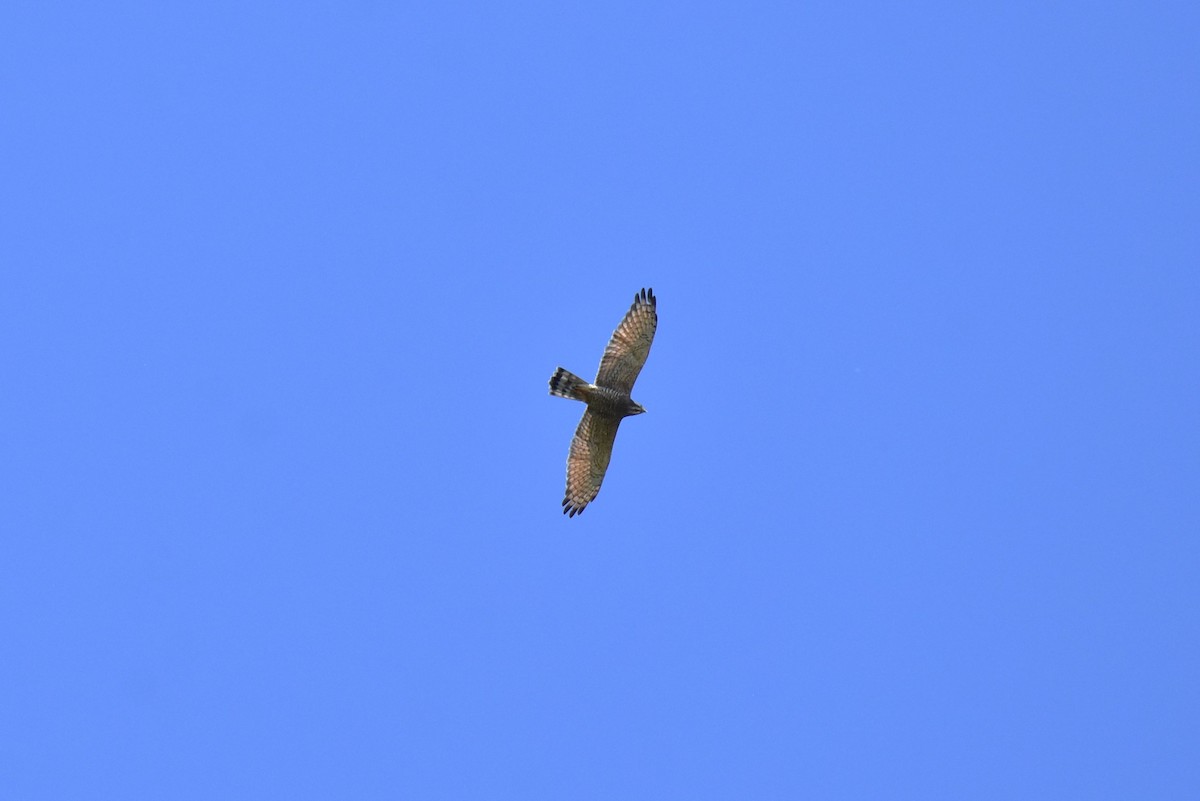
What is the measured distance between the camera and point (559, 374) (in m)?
25.6

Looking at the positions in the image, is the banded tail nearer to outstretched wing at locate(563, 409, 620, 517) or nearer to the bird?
the bird

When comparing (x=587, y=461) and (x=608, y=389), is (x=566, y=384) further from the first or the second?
(x=587, y=461)

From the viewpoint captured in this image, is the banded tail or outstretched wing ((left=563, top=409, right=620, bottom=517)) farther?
outstretched wing ((left=563, top=409, right=620, bottom=517))

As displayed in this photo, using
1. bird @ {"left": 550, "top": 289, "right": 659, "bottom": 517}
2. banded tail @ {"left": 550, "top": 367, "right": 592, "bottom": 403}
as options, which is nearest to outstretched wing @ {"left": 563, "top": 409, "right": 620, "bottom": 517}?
bird @ {"left": 550, "top": 289, "right": 659, "bottom": 517}

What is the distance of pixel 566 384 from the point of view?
2570 centimetres

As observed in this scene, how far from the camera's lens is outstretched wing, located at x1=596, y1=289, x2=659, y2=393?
2545cm

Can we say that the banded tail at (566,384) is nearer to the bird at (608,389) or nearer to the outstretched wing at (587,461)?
the bird at (608,389)

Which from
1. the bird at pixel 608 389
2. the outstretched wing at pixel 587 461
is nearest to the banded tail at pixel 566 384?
the bird at pixel 608 389

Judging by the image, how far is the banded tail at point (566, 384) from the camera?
25656mm

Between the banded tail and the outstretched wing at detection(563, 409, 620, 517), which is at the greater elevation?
the banded tail

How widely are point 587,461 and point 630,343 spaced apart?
210 cm

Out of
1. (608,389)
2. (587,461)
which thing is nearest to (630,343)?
(608,389)

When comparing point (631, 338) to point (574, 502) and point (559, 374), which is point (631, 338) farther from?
point (574, 502)

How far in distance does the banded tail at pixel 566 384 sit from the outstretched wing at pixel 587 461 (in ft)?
1.84
